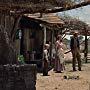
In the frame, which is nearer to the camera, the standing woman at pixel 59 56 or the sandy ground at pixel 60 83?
the sandy ground at pixel 60 83

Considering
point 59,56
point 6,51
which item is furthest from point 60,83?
point 6,51

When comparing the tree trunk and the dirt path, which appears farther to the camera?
the dirt path

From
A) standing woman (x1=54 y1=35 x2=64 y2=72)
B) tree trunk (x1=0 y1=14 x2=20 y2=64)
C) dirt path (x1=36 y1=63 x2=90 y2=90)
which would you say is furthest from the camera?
standing woman (x1=54 y1=35 x2=64 y2=72)

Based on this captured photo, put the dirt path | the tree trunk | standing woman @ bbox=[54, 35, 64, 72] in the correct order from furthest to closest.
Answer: standing woman @ bbox=[54, 35, 64, 72]
the dirt path
the tree trunk

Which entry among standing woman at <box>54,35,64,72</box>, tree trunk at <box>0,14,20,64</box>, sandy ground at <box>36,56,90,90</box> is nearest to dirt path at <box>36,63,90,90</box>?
sandy ground at <box>36,56,90,90</box>

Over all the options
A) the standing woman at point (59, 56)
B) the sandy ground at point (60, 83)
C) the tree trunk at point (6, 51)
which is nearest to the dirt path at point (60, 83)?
the sandy ground at point (60, 83)

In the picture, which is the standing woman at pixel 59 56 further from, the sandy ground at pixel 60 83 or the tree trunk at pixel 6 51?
the tree trunk at pixel 6 51

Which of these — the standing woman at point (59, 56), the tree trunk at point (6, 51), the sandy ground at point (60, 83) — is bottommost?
the sandy ground at point (60, 83)

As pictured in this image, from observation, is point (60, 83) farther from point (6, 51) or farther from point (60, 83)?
point (6, 51)

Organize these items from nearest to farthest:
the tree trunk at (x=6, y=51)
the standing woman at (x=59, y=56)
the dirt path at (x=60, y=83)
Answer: the tree trunk at (x=6, y=51) < the dirt path at (x=60, y=83) < the standing woman at (x=59, y=56)

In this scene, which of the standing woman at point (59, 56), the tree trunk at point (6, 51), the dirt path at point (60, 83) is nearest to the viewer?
the tree trunk at point (6, 51)

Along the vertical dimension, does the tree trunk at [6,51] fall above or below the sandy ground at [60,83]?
above

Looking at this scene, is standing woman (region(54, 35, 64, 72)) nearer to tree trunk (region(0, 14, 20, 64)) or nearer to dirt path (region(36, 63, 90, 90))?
dirt path (region(36, 63, 90, 90))

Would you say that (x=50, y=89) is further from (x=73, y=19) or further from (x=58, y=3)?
(x=73, y=19)
